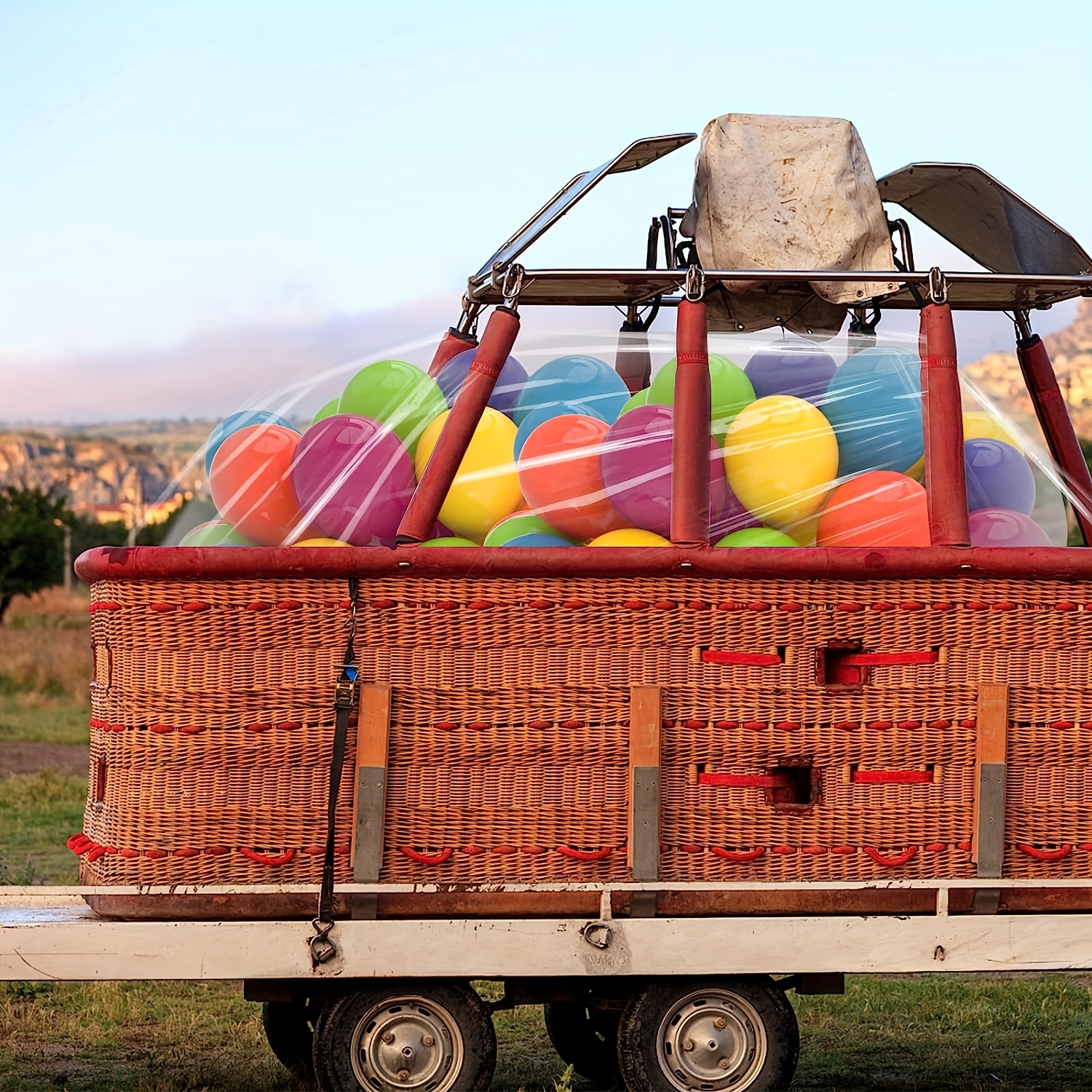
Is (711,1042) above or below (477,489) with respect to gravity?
below

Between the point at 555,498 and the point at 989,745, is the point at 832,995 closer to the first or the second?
the point at 989,745

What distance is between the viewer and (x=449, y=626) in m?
4.25

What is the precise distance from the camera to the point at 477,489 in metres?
4.67

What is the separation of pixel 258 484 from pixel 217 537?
0.63 ft

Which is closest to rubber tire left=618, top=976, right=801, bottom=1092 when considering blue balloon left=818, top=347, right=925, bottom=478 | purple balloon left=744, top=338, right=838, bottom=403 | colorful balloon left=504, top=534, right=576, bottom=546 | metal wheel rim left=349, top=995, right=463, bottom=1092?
metal wheel rim left=349, top=995, right=463, bottom=1092

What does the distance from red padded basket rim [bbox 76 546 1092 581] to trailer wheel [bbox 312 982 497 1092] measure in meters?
1.14

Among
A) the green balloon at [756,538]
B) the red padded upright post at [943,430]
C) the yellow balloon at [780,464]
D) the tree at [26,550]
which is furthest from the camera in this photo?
the tree at [26,550]

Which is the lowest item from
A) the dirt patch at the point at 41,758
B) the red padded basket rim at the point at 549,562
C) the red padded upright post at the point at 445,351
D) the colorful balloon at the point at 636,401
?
the dirt patch at the point at 41,758

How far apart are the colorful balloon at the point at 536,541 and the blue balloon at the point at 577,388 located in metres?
0.50

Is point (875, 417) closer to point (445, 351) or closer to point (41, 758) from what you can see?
point (445, 351)

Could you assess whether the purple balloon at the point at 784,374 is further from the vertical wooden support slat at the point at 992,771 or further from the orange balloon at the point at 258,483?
the orange balloon at the point at 258,483

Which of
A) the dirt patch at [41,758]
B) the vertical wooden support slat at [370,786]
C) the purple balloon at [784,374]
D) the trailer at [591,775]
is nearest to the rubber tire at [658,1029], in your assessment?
the trailer at [591,775]

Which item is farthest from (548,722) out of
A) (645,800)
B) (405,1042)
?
(405,1042)

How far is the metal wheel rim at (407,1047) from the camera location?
4.28 m
